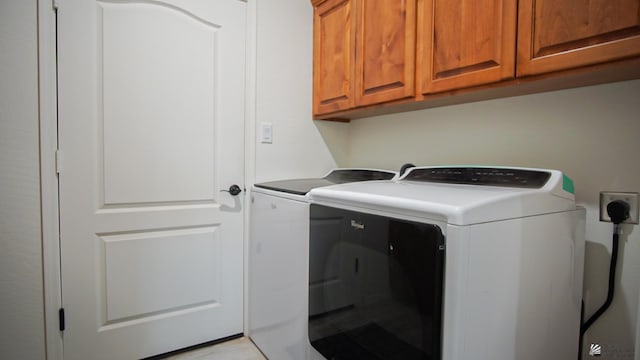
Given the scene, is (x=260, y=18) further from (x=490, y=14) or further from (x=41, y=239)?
(x=41, y=239)

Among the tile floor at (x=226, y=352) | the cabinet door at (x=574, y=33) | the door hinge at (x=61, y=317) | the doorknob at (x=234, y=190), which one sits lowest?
the tile floor at (x=226, y=352)

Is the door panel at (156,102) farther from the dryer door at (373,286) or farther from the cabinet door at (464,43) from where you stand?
the cabinet door at (464,43)

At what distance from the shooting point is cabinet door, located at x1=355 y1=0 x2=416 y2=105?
4.59 feet

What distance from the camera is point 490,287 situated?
2.66 feet

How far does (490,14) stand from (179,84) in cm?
146

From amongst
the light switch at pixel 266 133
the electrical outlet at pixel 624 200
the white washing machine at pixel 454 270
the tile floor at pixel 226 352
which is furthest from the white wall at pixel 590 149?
the tile floor at pixel 226 352

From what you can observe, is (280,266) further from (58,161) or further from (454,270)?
(58,161)

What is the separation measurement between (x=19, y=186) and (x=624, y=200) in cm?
237

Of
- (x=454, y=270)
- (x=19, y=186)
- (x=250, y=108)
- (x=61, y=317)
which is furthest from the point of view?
(x=250, y=108)

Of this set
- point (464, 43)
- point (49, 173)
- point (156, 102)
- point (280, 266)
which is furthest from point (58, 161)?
point (464, 43)

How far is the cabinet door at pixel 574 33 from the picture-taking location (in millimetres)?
848

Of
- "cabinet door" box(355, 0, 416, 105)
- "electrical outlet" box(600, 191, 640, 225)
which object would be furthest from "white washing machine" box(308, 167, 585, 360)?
"cabinet door" box(355, 0, 416, 105)

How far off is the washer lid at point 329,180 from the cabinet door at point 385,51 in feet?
1.30

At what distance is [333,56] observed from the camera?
1.84 meters
